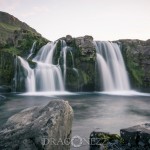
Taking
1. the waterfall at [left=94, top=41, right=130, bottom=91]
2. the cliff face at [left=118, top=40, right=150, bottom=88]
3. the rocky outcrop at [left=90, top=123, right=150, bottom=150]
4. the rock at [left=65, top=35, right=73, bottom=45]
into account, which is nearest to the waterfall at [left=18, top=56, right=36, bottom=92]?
the rock at [left=65, top=35, right=73, bottom=45]

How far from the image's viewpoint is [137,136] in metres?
10.1

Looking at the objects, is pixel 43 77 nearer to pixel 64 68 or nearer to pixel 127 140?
pixel 64 68

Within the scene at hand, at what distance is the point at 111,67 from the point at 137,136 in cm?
3992

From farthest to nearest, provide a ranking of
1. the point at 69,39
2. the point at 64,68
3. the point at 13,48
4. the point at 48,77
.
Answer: the point at 13,48
the point at 69,39
the point at 64,68
the point at 48,77

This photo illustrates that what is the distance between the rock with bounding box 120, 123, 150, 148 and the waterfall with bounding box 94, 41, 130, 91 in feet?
123

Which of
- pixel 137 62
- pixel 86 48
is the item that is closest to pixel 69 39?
pixel 86 48

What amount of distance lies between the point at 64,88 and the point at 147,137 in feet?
119

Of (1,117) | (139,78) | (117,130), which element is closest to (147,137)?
(117,130)

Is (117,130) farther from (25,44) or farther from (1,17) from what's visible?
(1,17)

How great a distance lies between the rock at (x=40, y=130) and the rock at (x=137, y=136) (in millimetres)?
2101

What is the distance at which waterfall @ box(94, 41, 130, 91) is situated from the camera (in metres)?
48.5

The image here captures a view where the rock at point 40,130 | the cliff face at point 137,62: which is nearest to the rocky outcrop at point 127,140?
the rock at point 40,130

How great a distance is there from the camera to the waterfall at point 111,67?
159ft

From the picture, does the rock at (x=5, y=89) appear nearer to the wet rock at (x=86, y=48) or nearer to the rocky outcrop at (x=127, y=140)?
the wet rock at (x=86, y=48)
